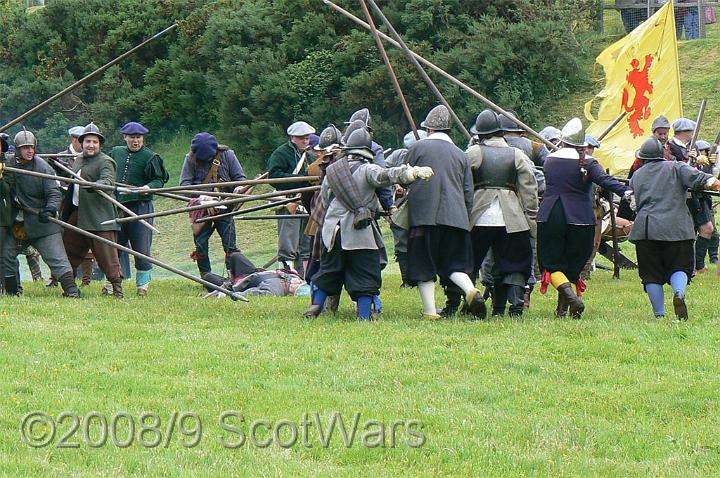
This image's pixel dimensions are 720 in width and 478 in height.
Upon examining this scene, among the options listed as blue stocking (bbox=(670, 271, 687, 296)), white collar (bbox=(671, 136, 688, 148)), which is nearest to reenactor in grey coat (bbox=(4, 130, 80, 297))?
blue stocking (bbox=(670, 271, 687, 296))

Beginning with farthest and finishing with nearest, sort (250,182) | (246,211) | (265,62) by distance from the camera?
(265,62)
(246,211)
(250,182)

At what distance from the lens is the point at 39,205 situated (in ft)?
45.2

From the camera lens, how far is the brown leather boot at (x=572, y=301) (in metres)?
11.4

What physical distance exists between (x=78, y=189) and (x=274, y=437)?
297 inches

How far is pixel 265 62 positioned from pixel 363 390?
18107 mm

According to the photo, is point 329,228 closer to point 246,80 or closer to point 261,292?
point 261,292

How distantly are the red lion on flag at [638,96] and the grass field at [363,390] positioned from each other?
4575mm

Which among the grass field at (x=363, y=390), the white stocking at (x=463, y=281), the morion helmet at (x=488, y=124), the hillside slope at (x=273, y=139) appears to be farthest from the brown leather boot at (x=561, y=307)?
the hillside slope at (x=273, y=139)

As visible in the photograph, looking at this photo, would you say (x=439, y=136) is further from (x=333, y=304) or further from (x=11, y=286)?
(x=11, y=286)

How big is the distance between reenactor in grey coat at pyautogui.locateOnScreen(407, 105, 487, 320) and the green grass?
0.47m

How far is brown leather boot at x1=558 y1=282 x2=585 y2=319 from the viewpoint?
→ 11.4 metres

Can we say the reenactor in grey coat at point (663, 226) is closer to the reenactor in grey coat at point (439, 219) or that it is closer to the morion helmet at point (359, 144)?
the reenactor in grey coat at point (439, 219)

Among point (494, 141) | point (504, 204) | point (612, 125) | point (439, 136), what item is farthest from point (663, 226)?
point (612, 125)

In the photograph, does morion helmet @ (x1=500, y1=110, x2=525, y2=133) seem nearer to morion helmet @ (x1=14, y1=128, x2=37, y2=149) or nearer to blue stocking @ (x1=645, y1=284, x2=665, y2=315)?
blue stocking @ (x1=645, y1=284, x2=665, y2=315)
